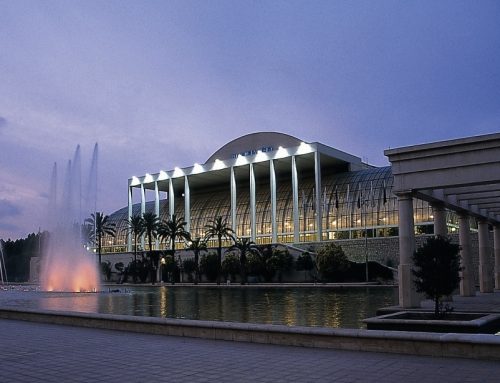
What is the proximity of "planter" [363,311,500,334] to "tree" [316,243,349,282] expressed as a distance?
160 ft

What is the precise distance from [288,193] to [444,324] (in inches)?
3102

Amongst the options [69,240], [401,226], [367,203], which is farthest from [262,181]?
[401,226]

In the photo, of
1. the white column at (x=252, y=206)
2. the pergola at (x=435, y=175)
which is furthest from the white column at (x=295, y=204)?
the pergola at (x=435, y=175)

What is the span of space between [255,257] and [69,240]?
98.6ft

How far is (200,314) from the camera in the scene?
25469mm

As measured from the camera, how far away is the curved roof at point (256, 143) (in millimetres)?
94000

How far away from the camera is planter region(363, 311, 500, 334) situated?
16016mm

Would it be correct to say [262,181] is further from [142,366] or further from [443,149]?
[142,366]

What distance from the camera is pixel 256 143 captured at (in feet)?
321

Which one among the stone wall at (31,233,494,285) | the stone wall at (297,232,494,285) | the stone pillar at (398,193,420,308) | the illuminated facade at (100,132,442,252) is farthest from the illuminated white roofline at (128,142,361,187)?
the stone pillar at (398,193,420,308)

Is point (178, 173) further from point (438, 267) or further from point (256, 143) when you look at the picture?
point (438, 267)

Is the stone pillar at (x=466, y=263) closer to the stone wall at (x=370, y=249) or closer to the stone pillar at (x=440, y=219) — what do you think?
the stone pillar at (x=440, y=219)

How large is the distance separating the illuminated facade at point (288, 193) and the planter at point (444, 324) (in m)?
58.6

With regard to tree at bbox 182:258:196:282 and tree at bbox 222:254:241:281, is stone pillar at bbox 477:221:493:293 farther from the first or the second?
tree at bbox 182:258:196:282
